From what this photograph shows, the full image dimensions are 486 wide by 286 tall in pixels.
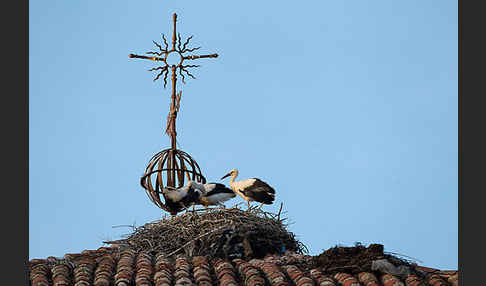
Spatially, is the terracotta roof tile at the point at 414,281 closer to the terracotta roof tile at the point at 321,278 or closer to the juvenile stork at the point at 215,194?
the terracotta roof tile at the point at 321,278

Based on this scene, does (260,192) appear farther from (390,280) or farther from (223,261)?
(390,280)

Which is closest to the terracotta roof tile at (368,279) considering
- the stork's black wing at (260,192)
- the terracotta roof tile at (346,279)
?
the terracotta roof tile at (346,279)

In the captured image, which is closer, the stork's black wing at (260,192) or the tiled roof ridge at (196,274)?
the tiled roof ridge at (196,274)

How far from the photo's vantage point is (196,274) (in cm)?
1136

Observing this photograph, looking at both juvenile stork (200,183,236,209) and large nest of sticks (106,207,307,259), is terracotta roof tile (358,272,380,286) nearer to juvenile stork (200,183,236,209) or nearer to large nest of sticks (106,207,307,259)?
large nest of sticks (106,207,307,259)

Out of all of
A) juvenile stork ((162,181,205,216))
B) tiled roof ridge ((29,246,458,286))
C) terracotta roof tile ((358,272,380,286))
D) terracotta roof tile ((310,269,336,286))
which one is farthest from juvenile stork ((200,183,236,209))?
terracotta roof tile ((358,272,380,286))

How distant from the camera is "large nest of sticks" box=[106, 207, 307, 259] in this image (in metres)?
12.9

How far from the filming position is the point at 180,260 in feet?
39.8

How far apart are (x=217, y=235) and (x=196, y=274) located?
5.62 ft

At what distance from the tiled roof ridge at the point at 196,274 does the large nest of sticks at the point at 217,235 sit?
0.56m

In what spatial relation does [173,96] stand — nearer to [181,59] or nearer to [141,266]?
[181,59]

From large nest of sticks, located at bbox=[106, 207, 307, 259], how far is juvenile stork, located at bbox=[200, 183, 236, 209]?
53cm

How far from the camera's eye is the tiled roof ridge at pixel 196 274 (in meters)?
10.9

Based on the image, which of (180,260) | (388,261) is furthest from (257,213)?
(388,261)
